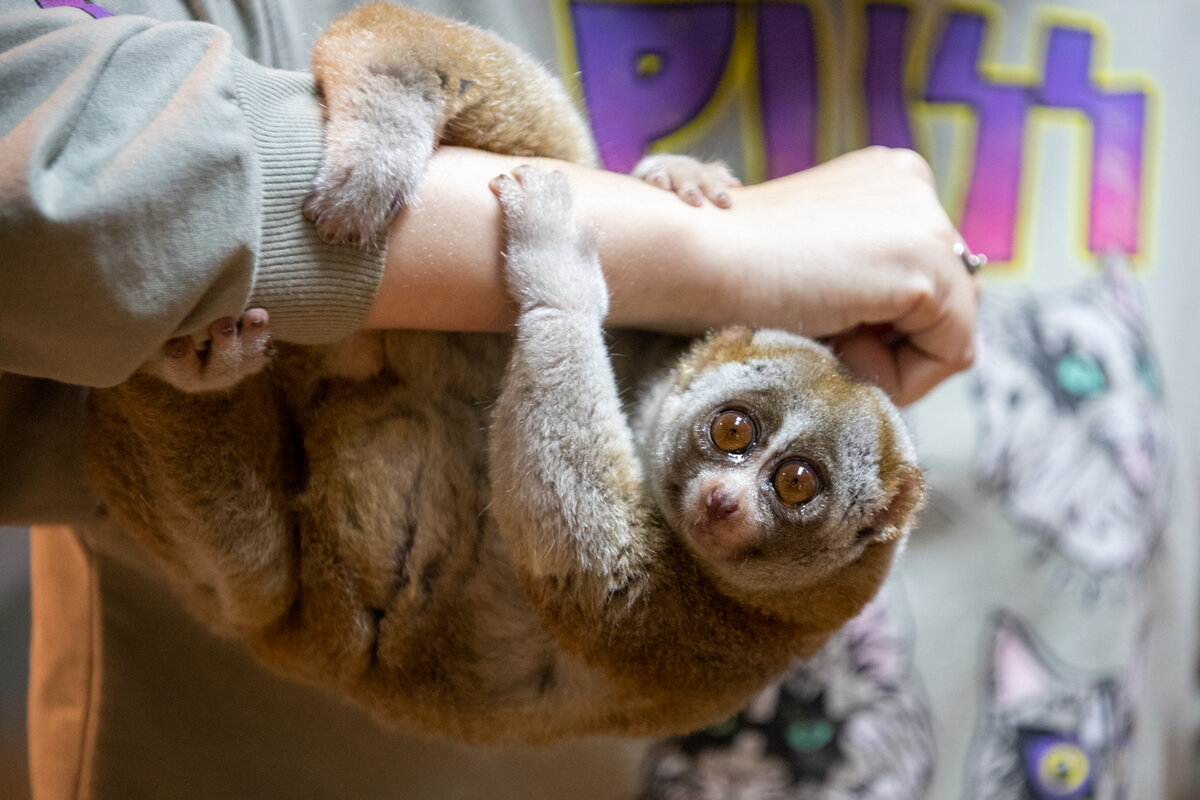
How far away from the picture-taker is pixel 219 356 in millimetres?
1215

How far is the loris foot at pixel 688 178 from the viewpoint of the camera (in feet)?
5.51

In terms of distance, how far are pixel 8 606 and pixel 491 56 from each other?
5.49 ft

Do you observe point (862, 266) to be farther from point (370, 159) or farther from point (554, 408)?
point (370, 159)

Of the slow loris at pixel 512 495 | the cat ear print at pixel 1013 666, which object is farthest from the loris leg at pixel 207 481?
the cat ear print at pixel 1013 666

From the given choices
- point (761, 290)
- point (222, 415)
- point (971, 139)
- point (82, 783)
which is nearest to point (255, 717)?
point (82, 783)

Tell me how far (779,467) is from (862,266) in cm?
43

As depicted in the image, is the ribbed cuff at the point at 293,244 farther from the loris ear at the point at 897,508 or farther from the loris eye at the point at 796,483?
the loris ear at the point at 897,508

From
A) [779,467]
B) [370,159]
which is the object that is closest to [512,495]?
[779,467]

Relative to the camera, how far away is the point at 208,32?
3.73ft

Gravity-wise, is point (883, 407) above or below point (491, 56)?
A: below

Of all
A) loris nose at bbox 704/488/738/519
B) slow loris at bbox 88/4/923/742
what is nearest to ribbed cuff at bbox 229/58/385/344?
slow loris at bbox 88/4/923/742

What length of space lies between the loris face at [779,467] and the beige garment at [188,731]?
Answer: 0.75m

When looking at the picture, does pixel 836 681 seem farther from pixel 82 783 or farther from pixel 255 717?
pixel 82 783

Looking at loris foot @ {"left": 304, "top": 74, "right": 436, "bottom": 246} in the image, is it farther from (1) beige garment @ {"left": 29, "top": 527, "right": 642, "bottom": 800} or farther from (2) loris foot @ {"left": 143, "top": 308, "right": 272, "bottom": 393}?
(1) beige garment @ {"left": 29, "top": 527, "right": 642, "bottom": 800}
